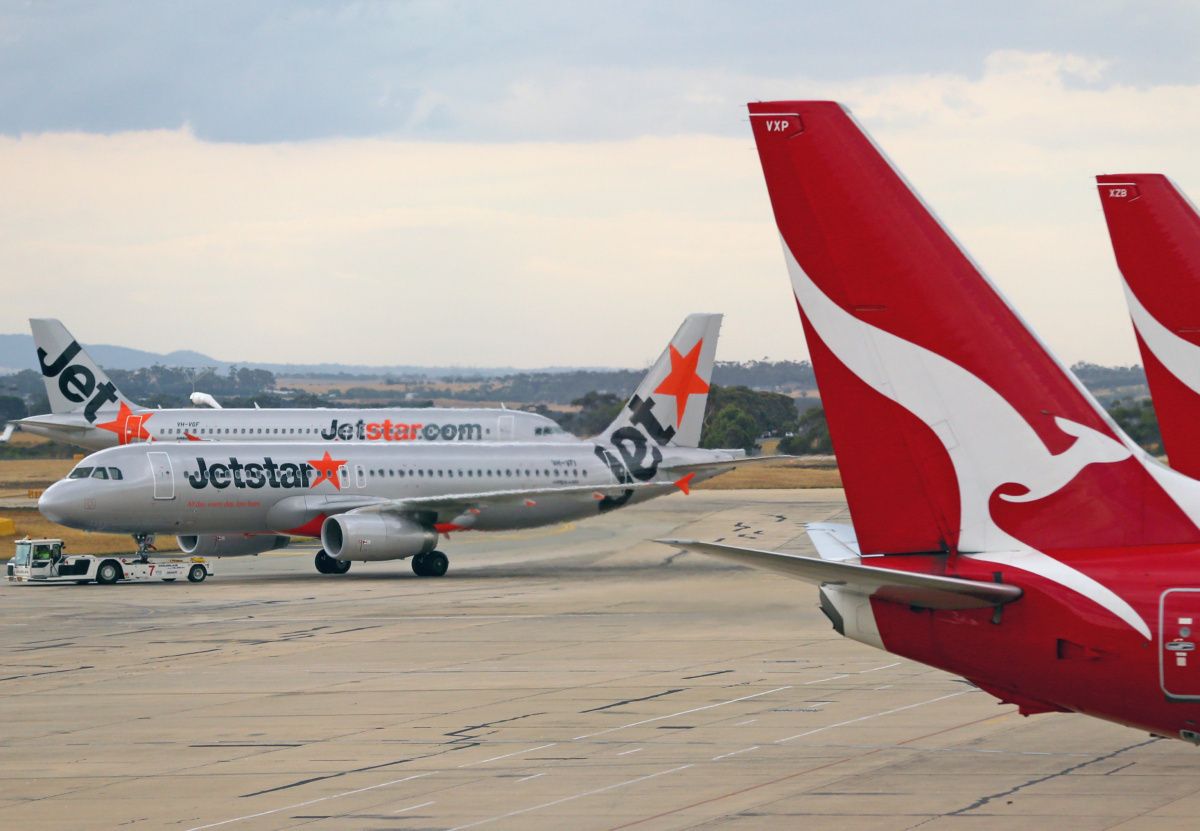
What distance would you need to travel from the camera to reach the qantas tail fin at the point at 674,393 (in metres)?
54.4

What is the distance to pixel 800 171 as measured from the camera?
1329cm

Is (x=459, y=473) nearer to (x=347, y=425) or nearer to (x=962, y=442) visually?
Result: (x=347, y=425)

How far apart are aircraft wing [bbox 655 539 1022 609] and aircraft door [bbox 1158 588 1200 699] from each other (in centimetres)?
113

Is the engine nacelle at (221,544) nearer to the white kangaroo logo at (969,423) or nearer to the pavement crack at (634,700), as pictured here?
the pavement crack at (634,700)

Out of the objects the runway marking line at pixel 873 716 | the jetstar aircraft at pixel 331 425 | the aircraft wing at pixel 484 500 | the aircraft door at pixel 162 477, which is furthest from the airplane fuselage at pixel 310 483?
the runway marking line at pixel 873 716

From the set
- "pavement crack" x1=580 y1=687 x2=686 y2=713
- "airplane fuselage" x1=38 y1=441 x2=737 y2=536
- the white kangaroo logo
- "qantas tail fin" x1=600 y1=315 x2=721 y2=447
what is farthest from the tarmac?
"qantas tail fin" x1=600 y1=315 x2=721 y2=447

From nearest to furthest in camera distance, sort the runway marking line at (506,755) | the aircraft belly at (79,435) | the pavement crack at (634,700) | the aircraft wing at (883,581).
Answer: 1. the aircraft wing at (883,581)
2. the runway marking line at (506,755)
3. the pavement crack at (634,700)
4. the aircraft belly at (79,435)

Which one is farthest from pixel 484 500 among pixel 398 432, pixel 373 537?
pixel 398 432

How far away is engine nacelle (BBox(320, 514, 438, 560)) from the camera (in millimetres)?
46969

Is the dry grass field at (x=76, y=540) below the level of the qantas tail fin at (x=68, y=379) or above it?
below

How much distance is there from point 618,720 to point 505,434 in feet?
165

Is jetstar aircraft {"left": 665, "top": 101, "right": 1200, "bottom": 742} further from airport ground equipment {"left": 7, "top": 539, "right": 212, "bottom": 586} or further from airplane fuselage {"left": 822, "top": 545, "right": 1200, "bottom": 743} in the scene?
airport ground equipment {"left": 7, "top": 539, "right": 212, "bottom": 586}

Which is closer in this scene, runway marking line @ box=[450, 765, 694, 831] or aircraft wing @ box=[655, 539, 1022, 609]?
aircraft wing @ box=[655, 539, 1022, 609]

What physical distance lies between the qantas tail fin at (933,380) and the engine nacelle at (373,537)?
3466 centimetres
